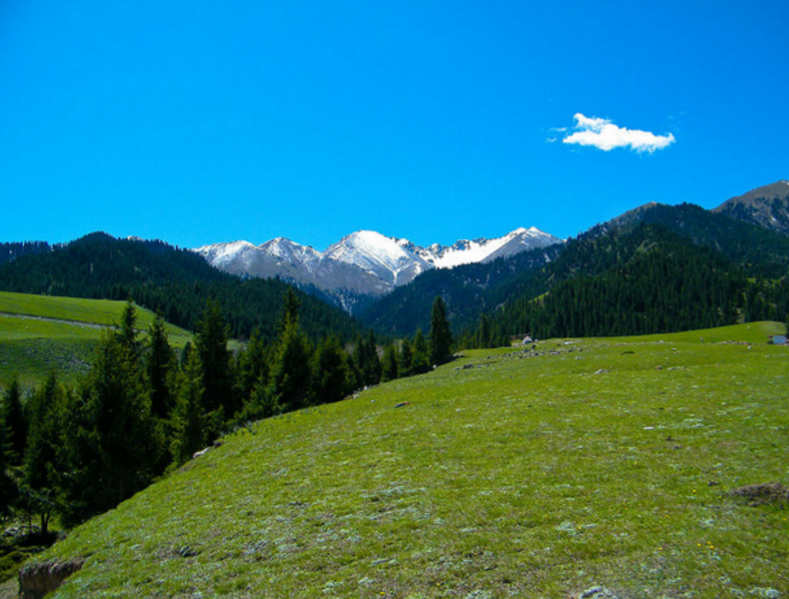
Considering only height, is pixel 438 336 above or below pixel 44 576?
above

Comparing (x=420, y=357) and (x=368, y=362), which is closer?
(x=420, y=357)

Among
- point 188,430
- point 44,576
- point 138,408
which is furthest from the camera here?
point 188,430

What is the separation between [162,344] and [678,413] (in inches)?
1749

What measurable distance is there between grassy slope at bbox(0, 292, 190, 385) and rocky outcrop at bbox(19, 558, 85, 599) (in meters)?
61.7

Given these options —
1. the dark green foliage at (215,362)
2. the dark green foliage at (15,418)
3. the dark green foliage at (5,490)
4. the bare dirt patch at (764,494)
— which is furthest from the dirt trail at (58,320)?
the bare dirt patch at (764,494)

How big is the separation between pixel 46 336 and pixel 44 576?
128245mm

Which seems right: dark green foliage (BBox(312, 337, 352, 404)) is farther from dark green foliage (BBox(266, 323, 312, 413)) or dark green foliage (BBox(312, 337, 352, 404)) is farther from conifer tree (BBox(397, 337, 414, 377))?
conifer tree (BBox(397, 337, 414, 377))

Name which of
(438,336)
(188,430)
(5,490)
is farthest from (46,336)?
(188,430)

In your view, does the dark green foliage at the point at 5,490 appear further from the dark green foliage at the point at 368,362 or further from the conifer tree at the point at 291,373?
the dark green foliage at the point at 368,362

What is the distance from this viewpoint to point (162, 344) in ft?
145

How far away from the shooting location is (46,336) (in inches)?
4537

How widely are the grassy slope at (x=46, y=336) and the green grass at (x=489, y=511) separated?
212 feet

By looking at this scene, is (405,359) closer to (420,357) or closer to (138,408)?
(420,357)

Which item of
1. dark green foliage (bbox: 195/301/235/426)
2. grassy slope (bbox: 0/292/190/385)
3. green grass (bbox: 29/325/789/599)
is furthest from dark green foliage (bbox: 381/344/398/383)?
green grass (bbox: 29/325/789/599)
